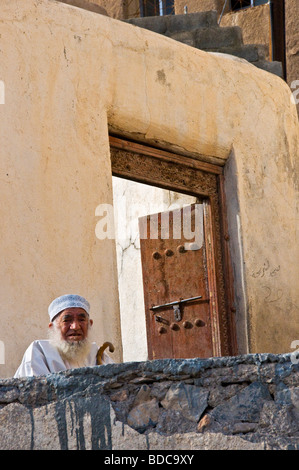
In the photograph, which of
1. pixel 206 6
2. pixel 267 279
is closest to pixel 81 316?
pixel 267 279

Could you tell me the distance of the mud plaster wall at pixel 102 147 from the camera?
6.73 metres

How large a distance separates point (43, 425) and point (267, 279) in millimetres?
4507

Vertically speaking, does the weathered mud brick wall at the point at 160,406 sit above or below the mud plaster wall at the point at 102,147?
below

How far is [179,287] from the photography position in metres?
8.78

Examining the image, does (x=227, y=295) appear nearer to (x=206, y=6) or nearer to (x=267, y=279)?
(x=267, y=279)

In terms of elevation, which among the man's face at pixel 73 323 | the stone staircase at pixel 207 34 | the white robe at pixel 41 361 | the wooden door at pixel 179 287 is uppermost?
the stone staircase at pixel 207 34

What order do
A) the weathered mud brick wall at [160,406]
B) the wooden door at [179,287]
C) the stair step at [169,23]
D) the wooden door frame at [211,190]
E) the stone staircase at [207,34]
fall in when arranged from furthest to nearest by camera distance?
1. the stair step at [169,23]
2. the stone staircase at [207,34]
3. the wooden door at [179,287]
4. the wooden door frame at [211,190]
5. the weathered mud brick wall at [160,406]

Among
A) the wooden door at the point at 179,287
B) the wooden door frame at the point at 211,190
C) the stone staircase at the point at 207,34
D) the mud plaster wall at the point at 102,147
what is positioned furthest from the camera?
the stone staircase at the point at 207,34

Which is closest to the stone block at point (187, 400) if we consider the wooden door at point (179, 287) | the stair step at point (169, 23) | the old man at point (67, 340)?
the old man at point (67, 340)

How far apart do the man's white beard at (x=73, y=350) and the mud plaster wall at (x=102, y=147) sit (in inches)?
17.5

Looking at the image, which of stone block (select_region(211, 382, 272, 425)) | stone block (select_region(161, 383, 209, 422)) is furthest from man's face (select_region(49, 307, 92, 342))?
stone block (select_region(211, 382, 272, 425))

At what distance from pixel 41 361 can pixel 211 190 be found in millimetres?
2956

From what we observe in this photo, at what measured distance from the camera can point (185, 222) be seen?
8.73 meters

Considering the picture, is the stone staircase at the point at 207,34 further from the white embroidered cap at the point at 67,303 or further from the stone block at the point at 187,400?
the stone block at the point at 187,400
